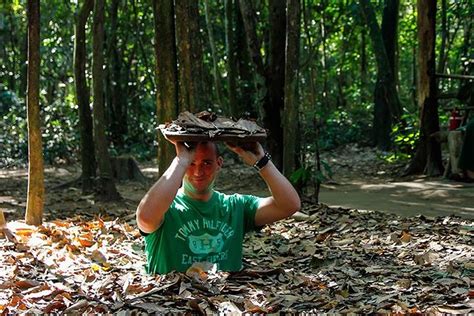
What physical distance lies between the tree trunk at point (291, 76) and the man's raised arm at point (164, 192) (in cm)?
411

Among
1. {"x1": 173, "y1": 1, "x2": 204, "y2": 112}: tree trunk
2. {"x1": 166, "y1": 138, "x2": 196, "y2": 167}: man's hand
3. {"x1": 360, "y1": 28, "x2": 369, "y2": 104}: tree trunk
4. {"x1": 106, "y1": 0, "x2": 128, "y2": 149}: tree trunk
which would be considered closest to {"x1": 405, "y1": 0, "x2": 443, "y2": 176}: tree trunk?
{"x1": 173, "y1": 1, "x2": 204, "y2": 112}: tree trunk

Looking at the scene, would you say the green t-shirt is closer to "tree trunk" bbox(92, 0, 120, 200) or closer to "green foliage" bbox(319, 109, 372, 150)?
"tree trunk" bbox(92, 0, 120, 200)

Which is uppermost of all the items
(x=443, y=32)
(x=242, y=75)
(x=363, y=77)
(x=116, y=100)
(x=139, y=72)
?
(x=443, y=32)

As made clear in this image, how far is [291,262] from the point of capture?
428cm

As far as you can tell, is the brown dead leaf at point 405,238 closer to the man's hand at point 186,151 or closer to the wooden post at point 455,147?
the man's hand at point 186,151

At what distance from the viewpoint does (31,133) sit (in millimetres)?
5586

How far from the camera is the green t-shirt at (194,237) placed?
3.20 meters

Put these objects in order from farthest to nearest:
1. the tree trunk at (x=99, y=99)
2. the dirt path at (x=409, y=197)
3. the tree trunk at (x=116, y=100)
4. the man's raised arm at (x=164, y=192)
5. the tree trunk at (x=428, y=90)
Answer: the tree trunk at (x=116, y=100)
the tree trunk at (x=428, y=90)
the tree trunk at (x=99, y=99)
the dirt path at (x=409, y=197)
the man's raised arm at (x=164, y=192)

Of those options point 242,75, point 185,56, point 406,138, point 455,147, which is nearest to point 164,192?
point 185,56

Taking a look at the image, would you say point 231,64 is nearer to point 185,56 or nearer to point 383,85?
point 383,85

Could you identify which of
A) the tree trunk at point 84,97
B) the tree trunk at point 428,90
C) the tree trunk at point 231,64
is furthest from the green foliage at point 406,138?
the tree trunk at point 84,97

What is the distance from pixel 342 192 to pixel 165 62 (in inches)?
161

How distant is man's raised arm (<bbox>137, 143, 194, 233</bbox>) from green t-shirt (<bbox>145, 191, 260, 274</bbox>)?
181mm

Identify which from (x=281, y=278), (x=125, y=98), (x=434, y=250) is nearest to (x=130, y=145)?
(x=125, y=98)
